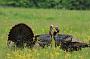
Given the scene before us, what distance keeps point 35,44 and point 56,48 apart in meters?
0.90

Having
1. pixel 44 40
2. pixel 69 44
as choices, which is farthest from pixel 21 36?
pixel 69 44

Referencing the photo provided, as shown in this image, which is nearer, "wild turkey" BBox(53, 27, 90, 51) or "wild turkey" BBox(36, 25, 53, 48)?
"wild turkey" BBox(53, 27, 90, 51)

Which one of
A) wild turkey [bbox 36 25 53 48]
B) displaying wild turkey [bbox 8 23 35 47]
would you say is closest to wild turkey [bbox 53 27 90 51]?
wild turkey [bbox 36 25 53 48]

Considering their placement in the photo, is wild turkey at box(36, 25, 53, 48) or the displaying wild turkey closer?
wild turkey at box(36, 25, 53, 48)

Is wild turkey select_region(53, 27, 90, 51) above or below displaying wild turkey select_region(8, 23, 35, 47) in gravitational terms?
below

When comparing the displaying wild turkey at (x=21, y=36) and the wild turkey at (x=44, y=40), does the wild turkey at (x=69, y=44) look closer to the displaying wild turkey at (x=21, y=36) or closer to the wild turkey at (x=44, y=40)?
the wild turkey at (x=44, y=40)

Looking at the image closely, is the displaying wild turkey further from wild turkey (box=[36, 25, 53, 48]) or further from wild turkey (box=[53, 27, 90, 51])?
wild turkey (box=[53, 27, 90, 51])

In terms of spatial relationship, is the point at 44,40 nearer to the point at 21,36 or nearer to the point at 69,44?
the point at 21,36

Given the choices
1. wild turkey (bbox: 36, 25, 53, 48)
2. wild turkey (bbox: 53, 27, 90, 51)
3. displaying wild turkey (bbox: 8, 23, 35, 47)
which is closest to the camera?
wild turkey (bbox: 53, 27, 90, 51)

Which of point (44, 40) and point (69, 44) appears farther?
point (44, 40)

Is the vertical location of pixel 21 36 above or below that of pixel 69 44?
above

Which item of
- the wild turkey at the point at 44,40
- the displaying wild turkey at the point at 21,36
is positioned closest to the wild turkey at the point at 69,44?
the wild turkey at the point at 44,40

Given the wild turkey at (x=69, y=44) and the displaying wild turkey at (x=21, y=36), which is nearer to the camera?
the wild turkey at (x=69, y=44)

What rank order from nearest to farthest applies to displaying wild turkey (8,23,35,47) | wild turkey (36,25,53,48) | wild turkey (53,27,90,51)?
wild turkey (53,27,90,51), wild turkey (36,25,53,48), displaying wild turkey (8,23,35,47)
